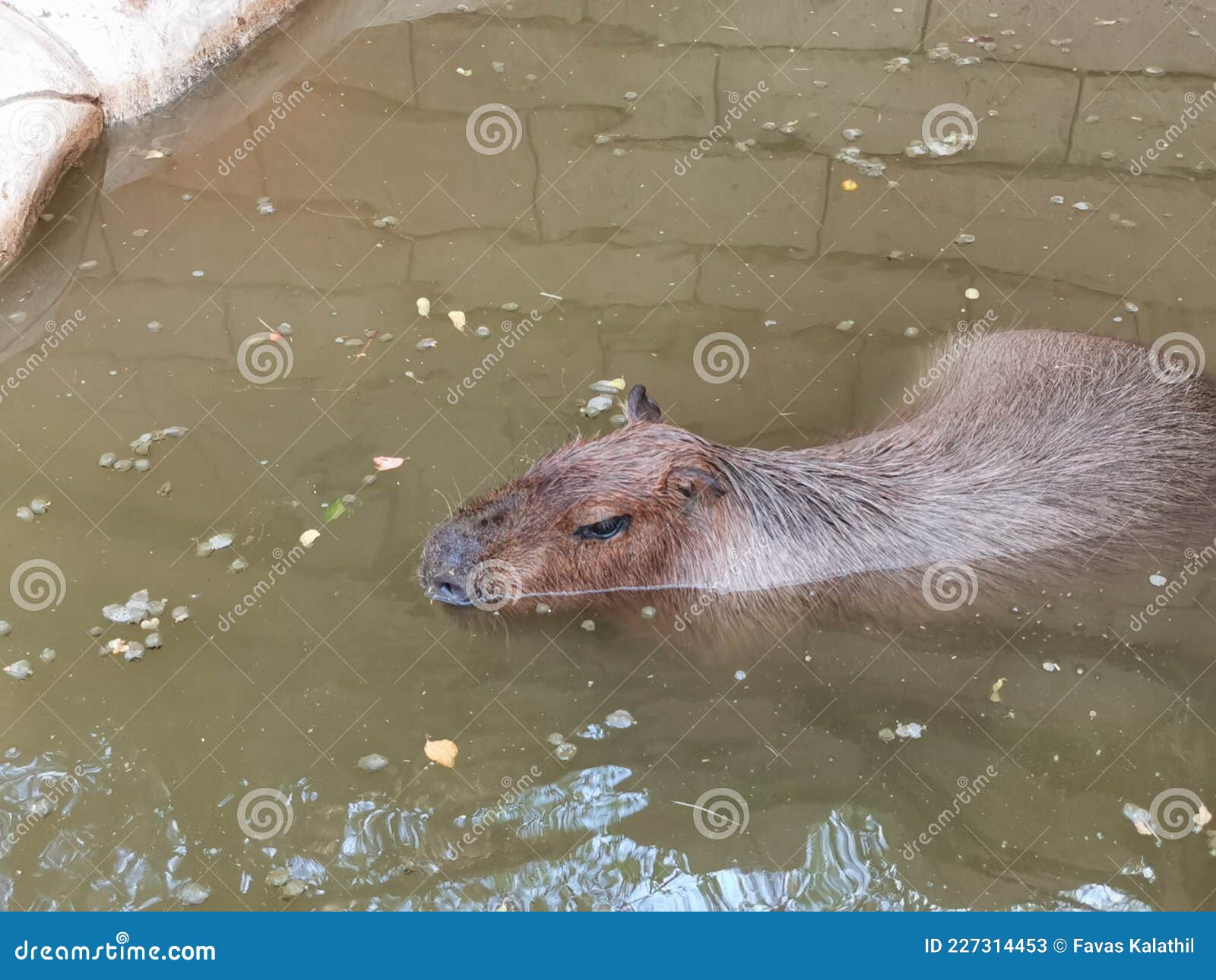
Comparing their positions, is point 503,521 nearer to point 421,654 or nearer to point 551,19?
point 421,654

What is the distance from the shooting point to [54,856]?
4.25m

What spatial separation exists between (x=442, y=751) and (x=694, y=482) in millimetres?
1632

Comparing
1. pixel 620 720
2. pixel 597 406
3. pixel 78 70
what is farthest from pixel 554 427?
pixel 78 70

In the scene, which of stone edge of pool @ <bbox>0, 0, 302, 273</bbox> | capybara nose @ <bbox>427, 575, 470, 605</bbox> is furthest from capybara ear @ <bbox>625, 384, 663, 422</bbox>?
stone edge of pool @ <bbox>0, 0, 302, 273</bbox>

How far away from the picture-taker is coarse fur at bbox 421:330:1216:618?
507 cm

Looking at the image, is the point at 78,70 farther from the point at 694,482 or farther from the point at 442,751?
the point at 442,751

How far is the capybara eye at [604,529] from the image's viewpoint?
5.08 meters

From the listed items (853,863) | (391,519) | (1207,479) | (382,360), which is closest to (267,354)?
(382,360)

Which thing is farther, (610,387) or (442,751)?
(610,387)

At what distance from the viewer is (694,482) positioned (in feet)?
16.6

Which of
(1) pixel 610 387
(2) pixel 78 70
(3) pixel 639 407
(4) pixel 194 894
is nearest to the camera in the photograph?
(4) pixel 194 894

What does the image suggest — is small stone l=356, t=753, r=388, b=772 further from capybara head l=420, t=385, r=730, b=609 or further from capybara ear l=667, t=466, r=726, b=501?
capybara ear l=667, t=466, r=726, b=501

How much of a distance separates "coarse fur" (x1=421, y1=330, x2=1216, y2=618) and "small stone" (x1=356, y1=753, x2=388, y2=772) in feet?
2.72

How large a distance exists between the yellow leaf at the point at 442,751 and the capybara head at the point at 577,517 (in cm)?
70
